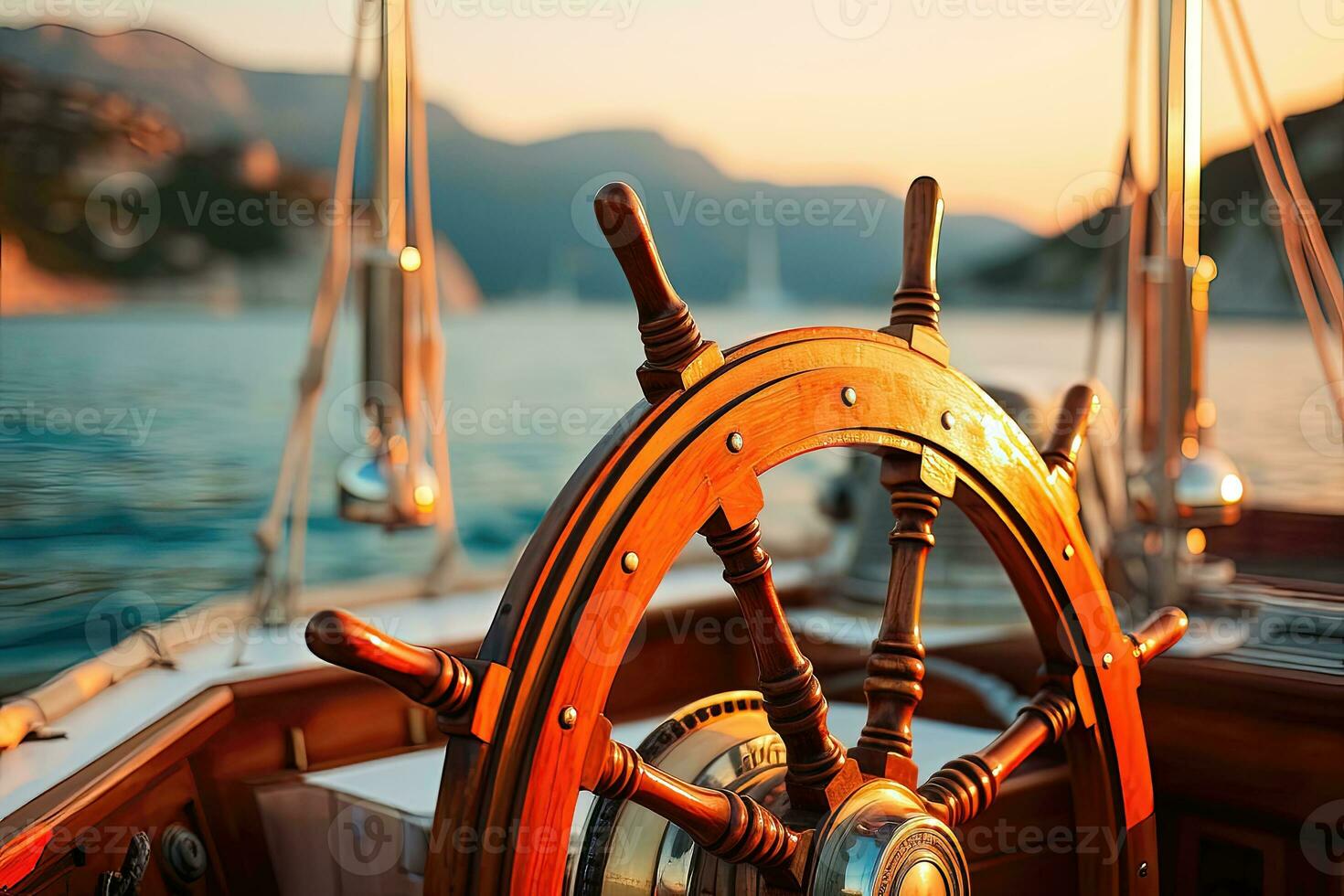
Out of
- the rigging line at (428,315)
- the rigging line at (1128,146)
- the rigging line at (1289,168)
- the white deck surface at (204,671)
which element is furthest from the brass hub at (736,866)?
the rigging line at (1289,168)

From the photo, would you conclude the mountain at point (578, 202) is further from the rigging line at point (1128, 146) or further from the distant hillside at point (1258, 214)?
the rigging line at point (1128, 146)

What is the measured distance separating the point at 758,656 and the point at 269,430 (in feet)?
4.84

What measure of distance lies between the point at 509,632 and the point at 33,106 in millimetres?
1272

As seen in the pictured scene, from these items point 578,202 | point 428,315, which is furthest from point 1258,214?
point 428,315

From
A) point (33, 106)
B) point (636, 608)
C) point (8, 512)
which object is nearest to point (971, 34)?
point (33, 106)

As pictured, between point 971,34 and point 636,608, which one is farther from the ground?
point 971,34

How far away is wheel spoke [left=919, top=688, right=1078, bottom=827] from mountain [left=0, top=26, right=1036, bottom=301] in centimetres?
164

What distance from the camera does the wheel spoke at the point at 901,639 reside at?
95 cm

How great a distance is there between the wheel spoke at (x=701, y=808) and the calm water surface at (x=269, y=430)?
2.88 feet

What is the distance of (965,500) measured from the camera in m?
1.00

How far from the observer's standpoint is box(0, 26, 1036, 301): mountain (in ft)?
7.42

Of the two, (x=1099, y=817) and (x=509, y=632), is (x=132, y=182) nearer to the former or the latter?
(x=509, y=632)

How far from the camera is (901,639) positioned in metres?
0.97

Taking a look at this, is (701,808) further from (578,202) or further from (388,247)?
(578,202)
